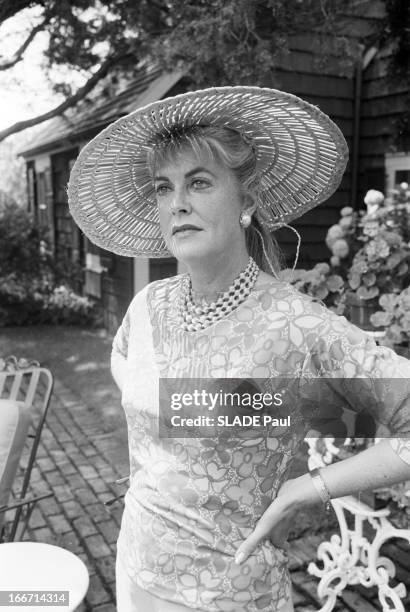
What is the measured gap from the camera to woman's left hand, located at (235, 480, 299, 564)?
44.7 inches

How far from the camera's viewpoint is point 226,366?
3.95 feet

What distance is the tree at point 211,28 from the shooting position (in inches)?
138

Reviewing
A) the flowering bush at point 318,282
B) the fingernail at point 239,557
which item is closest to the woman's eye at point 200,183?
the fingernail at point 239,557

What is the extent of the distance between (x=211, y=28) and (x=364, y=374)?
9.92 ft

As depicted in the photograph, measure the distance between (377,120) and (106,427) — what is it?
4.12 m

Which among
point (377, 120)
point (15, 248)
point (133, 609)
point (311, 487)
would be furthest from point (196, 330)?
point (15, 248)

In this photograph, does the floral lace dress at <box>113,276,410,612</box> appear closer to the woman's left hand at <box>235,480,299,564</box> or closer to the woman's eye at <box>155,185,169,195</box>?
the woman's left hand at <box>235,480,299,564</box>

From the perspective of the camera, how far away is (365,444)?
8.42ft

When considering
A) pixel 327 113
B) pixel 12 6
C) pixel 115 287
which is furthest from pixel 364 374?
pixel 115 287

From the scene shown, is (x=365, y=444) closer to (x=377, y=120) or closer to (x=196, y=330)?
(x=196, y=330)

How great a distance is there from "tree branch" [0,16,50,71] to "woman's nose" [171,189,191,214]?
486cm

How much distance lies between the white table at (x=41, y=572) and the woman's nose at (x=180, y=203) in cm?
119

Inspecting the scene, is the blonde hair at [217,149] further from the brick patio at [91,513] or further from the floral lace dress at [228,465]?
the brick patio at [91,513]

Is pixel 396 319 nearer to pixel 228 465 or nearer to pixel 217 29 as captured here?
pixel 228 465
